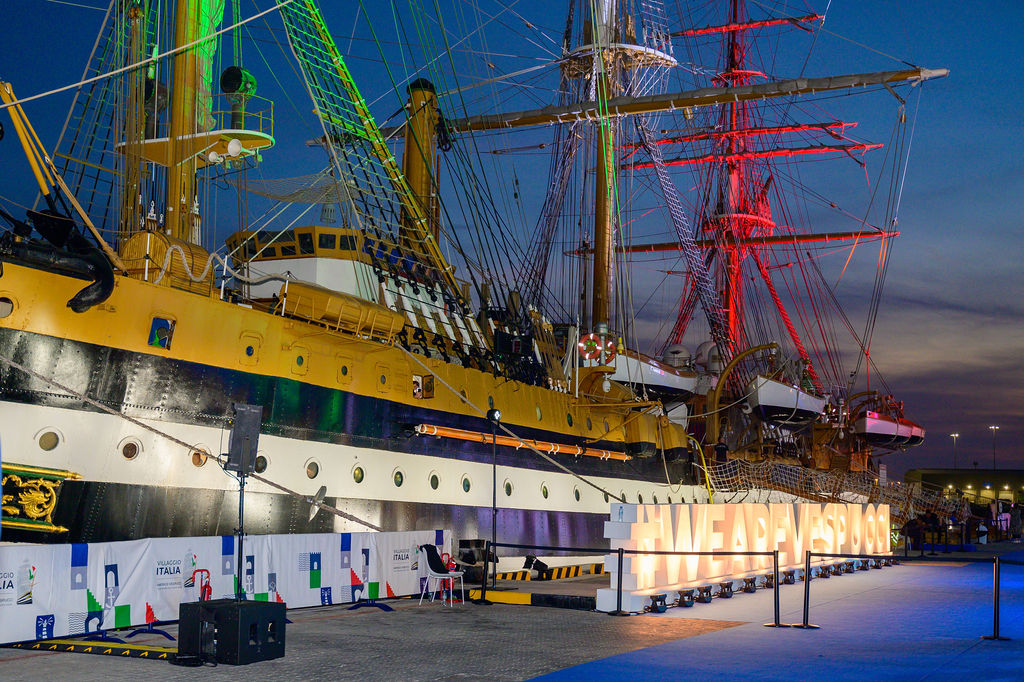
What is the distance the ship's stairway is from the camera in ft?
104

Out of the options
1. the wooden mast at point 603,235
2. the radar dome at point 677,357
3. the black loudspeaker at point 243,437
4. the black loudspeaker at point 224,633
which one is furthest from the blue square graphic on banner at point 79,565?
the radar dome at point 677,357

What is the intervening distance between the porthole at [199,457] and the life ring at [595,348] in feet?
44.8

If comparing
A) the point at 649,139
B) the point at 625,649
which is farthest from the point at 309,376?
the point at 649,139

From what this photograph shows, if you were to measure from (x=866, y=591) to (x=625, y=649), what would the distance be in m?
8.05

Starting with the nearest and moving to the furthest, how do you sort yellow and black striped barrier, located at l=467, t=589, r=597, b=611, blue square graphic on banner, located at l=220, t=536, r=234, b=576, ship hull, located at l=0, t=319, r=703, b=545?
ship hull, located at l=0, t=319, r=703, b=545 < blue square graphic on banner, located at l=220, t=536, r=234, b=576 < yellow and black striped barrier, located at l=467, t=589, r=597, b=611

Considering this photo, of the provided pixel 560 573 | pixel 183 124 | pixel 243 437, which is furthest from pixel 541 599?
pixel 183 124

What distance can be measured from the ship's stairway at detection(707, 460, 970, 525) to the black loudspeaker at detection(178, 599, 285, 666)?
70.7ft

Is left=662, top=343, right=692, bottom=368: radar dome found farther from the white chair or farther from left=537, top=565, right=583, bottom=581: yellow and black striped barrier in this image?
the white chair

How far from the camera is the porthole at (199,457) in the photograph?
1318 centimetres

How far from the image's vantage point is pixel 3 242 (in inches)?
455

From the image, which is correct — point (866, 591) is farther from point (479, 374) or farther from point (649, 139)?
point (649, 139)

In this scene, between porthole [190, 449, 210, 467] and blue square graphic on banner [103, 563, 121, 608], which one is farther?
porthole [190, 449, 210, 467]

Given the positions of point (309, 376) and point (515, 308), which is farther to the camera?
point (515, 308)

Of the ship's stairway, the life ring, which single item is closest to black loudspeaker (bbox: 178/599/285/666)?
the life ring
